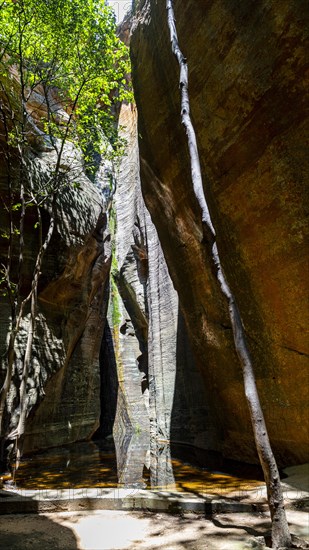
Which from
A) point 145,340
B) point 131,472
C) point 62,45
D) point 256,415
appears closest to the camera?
point 256,415

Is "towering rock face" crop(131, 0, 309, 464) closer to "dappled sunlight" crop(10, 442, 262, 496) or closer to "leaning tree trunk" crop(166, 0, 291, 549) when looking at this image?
"dappled sunlight" crop(10, 442, 262, 496)

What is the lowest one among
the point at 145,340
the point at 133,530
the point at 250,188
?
the point at 133,530

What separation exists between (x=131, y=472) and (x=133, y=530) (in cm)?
526

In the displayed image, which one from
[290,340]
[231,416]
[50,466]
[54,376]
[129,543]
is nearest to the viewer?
[129,543]

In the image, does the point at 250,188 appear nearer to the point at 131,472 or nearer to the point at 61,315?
the point at 131,472

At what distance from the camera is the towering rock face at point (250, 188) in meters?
5.52

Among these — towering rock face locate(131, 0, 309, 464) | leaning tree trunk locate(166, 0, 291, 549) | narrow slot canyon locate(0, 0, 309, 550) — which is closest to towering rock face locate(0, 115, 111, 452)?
narrow slot canyon locate(0, 0, 309, 550)

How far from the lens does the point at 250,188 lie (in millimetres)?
6242

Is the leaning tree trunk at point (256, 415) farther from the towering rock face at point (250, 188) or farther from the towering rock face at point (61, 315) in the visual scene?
the towering rock face at point (61, 315)

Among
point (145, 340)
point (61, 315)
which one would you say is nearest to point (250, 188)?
point (61, 315)

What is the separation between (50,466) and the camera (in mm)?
9602

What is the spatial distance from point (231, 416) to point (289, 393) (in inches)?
90.4

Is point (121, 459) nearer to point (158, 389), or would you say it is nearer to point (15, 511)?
point (158, 389)

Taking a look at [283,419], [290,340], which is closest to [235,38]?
[290,340]
